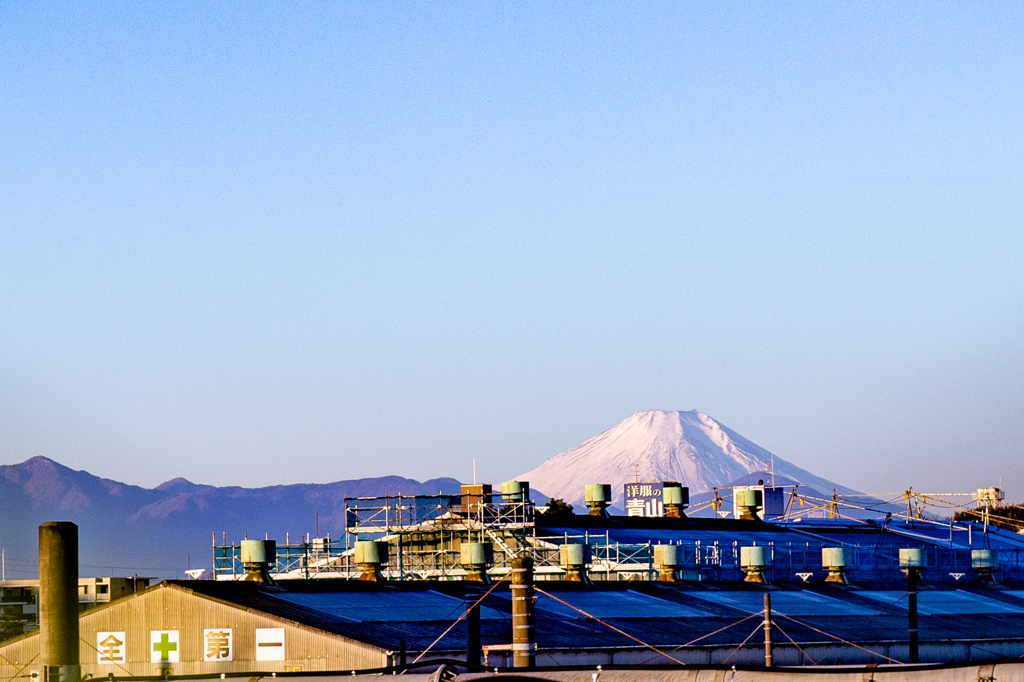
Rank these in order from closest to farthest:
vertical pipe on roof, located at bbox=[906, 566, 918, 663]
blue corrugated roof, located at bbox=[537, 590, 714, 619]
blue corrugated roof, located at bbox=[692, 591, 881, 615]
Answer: blue corrugated roof, located at bbox=[537, 590, 714, 619] < vertical pipe on roof, located at bbox=[906, 566, 918, 663] < blue corrugated roof, located at bbox=[692, 591, 881, 615]

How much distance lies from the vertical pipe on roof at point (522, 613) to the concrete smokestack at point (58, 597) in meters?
15.9

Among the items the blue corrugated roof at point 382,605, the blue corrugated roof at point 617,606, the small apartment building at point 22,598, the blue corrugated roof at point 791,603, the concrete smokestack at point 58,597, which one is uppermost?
the concrete smokestack at point 58,597

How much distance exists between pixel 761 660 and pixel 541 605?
10780 millimetres

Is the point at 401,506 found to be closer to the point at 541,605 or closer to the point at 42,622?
the point at 541,605

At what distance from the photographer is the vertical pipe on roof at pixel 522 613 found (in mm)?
54688

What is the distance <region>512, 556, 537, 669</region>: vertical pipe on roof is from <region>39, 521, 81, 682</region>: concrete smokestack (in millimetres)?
15889

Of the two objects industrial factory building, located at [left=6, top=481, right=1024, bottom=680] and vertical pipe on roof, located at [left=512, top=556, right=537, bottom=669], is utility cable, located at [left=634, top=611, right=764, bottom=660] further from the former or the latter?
vertical pipe on roof, located at [left=512, top=556, right=537, bottom=669]

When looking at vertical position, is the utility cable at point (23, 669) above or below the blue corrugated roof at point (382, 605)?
below

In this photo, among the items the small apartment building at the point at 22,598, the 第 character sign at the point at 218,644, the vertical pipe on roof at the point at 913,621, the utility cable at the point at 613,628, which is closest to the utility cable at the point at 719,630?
the utility cable at the point at 613,628

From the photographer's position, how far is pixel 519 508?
316 feet

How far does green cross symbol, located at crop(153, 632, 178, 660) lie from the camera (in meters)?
67.7

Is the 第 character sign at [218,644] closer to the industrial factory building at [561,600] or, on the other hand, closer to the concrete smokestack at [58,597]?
the industrial factory building at [561,600]

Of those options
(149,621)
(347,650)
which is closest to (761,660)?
(347,650)

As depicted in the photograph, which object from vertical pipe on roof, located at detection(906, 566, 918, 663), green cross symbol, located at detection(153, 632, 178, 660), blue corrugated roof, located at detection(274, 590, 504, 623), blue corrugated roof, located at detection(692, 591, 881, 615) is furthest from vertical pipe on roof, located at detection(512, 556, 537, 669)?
vertical pipe on roof, located at detection(906, 566, 918, 663)
